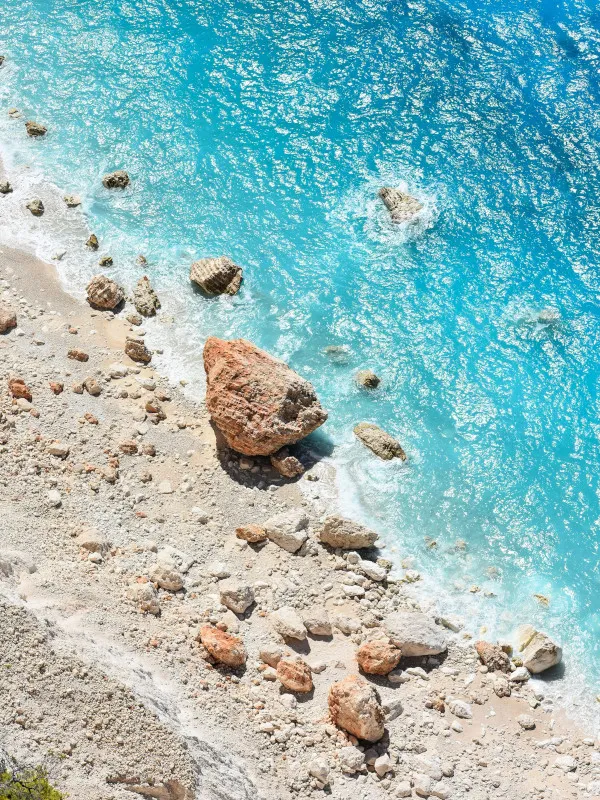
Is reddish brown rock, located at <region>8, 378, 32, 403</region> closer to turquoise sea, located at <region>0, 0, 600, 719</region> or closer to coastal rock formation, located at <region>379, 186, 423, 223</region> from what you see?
turquoise sea, located at <region>0, 0, 600, 719</region>

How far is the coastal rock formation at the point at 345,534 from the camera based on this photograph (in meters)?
17.1

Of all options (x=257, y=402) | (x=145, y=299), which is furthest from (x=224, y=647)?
(x=145, y=299)

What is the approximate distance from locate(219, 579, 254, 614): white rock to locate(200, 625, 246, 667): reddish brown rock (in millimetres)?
785

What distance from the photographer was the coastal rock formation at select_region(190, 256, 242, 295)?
22.5m

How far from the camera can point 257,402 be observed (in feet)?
59.5

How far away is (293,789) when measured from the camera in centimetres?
1310

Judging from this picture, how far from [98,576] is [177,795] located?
15.6ft

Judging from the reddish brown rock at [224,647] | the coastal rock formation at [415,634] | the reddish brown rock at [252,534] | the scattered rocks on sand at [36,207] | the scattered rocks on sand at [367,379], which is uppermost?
the scattered rocks on sand at [367,379]

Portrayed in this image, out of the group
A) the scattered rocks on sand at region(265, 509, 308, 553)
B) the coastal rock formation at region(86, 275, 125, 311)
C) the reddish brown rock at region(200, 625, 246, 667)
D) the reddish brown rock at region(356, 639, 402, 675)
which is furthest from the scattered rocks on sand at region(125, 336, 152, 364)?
the reddish brown rock at region(356, 639, 402, 675)

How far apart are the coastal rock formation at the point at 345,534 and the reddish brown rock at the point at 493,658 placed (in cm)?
311

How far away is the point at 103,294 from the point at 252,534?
8483 mm

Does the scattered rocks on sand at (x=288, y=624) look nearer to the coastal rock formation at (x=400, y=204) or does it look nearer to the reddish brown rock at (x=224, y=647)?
the reddish brown rock at (x=224, y=647)

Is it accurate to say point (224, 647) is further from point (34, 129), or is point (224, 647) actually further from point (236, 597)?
point (34, 129)

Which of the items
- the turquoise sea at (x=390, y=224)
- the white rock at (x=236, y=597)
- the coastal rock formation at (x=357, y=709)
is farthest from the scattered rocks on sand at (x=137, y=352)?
the coastal rock formation at (x=357, y=709)
